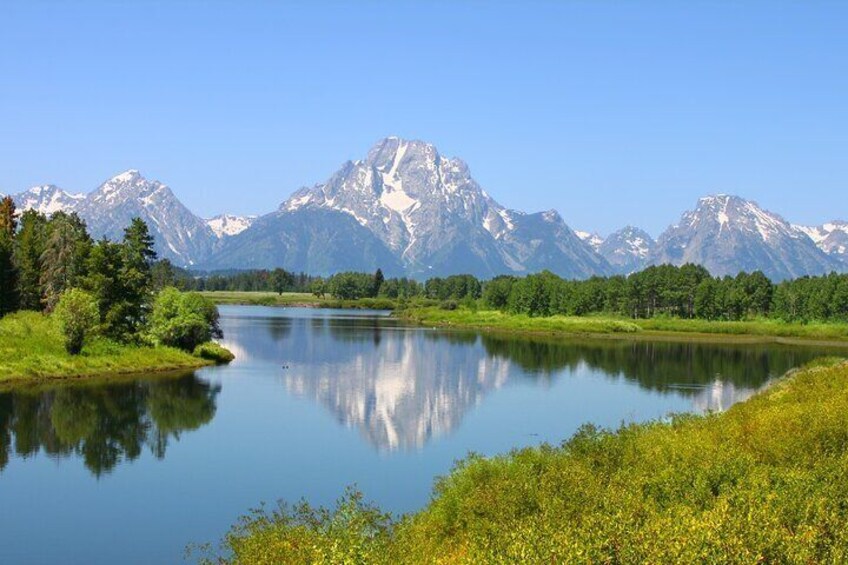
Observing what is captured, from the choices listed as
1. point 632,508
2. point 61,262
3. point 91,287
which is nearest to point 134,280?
point 91,287

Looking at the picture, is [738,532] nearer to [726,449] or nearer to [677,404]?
[726,449]

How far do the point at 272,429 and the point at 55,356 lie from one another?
37.0 meters

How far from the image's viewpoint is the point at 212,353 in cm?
11756

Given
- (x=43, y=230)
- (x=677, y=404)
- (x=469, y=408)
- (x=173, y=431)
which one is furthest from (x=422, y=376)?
(x=43, y=230)

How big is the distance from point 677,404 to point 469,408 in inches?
923

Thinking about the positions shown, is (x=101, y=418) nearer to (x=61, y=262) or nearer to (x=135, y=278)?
(x=135, y=278)

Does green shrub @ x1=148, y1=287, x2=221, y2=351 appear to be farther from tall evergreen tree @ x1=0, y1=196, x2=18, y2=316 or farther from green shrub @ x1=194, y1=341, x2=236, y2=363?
tall evergreen tree @ x1=0, y1=196, x2=18, y2=316

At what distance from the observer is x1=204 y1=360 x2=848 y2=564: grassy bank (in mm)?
20281

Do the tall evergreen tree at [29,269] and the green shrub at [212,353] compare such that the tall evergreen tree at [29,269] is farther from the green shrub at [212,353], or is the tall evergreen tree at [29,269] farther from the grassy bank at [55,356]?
the green shrub at [212,353]

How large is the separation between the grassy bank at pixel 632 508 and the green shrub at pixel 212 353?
255 ft

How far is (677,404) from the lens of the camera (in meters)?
85.6

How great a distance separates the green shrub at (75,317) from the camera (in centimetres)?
9019

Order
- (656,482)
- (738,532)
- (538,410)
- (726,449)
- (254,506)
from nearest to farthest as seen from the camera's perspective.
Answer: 1. (738,532)
2. (656,482)
3. (726,449)
4. (254,506)
5. (538,410)

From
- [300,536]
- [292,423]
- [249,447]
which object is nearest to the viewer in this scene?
[300,536]
